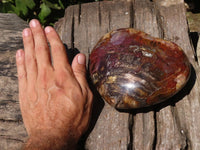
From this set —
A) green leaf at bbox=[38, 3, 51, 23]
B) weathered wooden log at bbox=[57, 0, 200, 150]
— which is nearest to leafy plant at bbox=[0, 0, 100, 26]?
green leaf at bbox=[38, 3, 51, 23]

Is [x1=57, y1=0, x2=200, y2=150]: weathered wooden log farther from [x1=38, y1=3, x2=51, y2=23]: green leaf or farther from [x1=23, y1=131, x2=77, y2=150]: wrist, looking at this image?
[x1=38, y1=3, x2=51, y2=23]: green leaf

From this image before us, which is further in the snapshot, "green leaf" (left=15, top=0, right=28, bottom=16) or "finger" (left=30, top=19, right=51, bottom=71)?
"green leaf" (left=15, top=0, right=28, bottom=16)

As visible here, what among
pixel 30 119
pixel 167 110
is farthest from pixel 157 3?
pixel 30 119

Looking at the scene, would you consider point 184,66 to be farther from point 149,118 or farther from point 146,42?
point 149,118

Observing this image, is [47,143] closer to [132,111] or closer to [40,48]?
[132,111]

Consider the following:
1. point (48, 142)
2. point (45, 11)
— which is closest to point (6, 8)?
point (45, 11)

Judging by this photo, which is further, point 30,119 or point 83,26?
point 83,26
